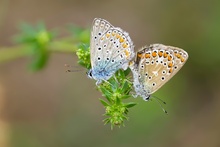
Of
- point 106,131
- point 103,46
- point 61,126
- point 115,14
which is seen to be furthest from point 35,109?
point 103,46

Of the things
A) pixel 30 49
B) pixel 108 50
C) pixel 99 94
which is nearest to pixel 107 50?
pixel 108 50

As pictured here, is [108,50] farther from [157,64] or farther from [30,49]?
[30,49]

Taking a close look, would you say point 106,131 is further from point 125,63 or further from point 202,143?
point 125,63

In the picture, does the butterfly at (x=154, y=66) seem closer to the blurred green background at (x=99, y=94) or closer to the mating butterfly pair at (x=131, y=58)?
the mating butterfly pair at (x=131, y=58)

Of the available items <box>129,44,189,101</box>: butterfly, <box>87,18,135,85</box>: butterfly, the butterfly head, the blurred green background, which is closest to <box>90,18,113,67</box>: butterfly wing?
<box>87,18,135,85</box>: butterfly

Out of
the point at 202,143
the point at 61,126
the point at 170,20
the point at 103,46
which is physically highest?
the point at 103,46

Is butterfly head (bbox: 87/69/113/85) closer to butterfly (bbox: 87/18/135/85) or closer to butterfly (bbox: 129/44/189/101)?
butterfly (bbox: 87/18/135/85)

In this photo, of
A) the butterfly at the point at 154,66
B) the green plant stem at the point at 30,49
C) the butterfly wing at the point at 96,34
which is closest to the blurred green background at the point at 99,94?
the green plant stem at the point at 30,49
